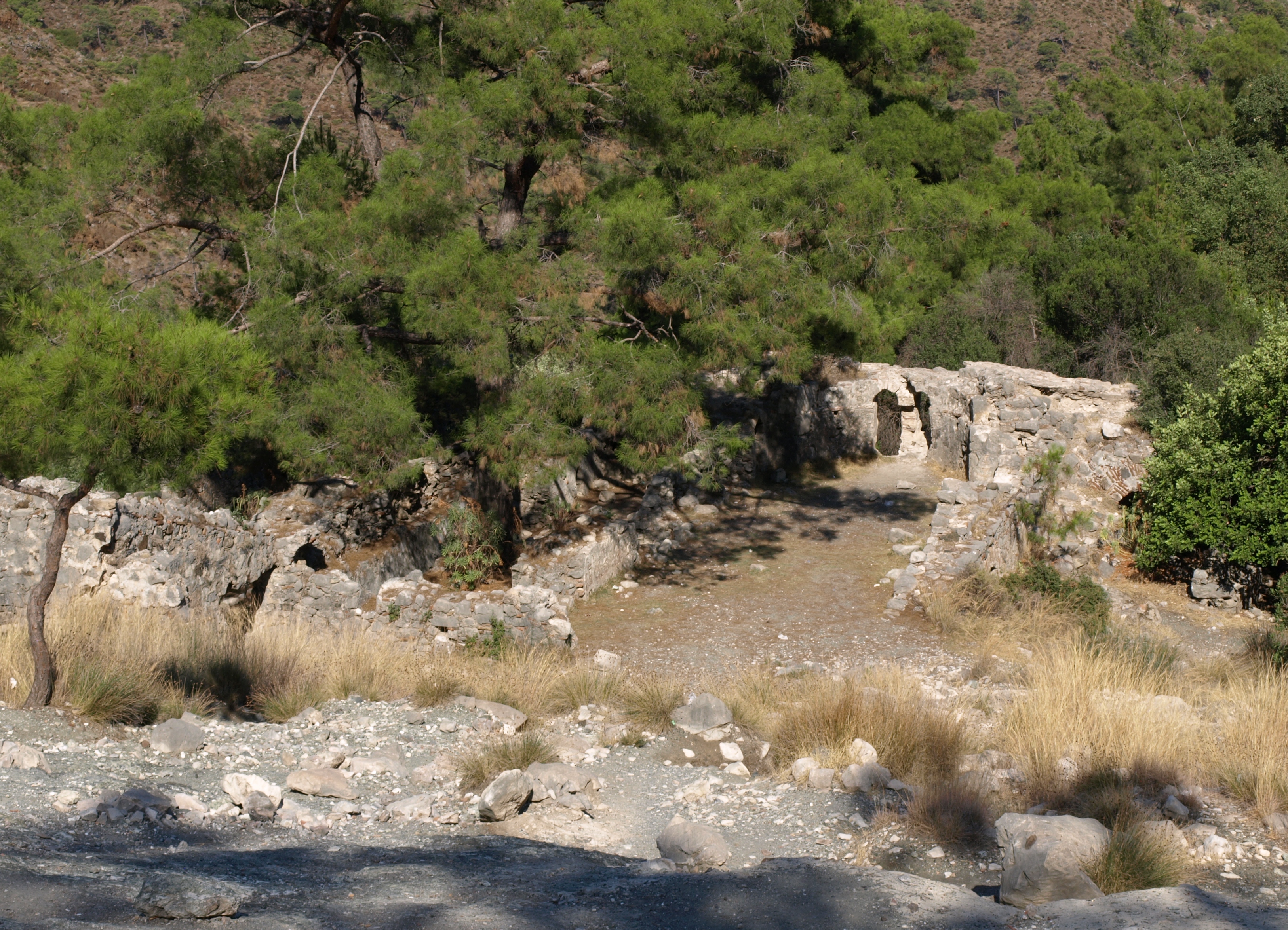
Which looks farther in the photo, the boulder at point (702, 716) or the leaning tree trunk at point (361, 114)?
the leaning tree trunk at point (361, 114)

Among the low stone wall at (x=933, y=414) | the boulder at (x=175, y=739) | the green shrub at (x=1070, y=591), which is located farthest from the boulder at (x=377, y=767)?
the low stone wall at (x=933, y=414)

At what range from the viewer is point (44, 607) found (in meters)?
5.39

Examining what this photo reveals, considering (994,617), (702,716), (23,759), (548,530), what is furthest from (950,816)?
(548,530)

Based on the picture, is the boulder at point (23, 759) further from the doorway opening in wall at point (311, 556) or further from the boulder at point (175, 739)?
the doorway opening in wall at point (311, 556)

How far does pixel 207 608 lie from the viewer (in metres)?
8.45

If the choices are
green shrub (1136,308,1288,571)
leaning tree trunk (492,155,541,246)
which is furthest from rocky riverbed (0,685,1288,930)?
leaning tree trunk (492,155,541,246)

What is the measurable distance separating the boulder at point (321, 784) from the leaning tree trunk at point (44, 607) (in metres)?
1.51

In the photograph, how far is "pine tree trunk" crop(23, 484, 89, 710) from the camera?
534cm

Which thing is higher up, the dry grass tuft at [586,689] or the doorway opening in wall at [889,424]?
the doorway opening in wall at [889,424]

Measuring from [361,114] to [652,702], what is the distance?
28.0 ft

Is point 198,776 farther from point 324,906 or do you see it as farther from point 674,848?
point 674,848

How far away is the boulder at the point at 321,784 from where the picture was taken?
16.0ft

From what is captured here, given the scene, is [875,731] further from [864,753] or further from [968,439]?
[968,439]

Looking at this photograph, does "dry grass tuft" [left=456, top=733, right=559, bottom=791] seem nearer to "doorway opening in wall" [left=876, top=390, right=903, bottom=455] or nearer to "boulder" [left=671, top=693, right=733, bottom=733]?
"boulder" [left=671, top=693, right=733, bottom=733]
